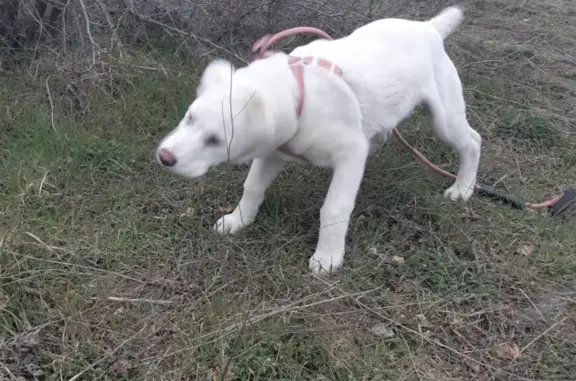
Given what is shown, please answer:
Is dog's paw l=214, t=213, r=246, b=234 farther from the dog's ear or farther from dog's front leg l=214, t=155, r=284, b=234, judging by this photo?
the dog's ear

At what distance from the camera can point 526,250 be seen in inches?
119

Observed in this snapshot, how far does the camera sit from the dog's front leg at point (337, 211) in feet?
8.84

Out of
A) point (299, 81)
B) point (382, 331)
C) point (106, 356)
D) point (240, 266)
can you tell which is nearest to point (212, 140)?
point (299, 81)

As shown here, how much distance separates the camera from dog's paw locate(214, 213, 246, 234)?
292cm

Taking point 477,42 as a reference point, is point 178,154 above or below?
above

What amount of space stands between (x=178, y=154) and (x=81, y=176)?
1.01 metres

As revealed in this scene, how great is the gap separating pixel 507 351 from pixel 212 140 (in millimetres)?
1308

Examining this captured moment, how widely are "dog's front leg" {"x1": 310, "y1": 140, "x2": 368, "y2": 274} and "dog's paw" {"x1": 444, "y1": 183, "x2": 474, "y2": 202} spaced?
2.71 ft

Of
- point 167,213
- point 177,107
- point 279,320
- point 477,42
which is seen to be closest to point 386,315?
point 279,320

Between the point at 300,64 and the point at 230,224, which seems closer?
the point at 300,64

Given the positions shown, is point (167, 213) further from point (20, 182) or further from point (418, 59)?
point (418, 59)

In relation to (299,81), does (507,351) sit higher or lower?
lower

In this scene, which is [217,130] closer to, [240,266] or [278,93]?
[278,93]

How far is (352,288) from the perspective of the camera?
2.67 metres
